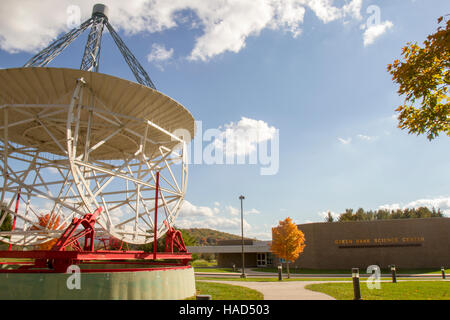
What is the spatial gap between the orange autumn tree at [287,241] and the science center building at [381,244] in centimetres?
1109

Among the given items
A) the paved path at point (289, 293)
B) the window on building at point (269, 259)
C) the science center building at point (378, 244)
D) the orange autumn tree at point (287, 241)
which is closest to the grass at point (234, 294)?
the paved path at point (289, 293)

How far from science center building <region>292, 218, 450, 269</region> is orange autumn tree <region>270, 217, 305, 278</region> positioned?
1109 centimetres

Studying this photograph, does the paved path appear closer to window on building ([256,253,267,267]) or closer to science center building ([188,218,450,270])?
science center building ([188,218,450,270])

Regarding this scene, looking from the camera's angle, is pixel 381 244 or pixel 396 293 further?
pixel 381 244

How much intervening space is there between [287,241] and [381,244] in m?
16.1

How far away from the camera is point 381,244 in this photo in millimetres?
41125

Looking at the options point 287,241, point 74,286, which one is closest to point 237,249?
point 287,241

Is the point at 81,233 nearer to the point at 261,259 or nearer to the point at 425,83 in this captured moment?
the point at 425,83

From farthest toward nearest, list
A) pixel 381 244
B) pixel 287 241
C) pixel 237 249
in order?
pixel 237 249 → pixel 381 244 → pixel 287 241

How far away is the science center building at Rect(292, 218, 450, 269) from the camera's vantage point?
1560 inches

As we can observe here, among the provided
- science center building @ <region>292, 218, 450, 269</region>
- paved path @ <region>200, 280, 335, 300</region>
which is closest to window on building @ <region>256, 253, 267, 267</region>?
science center building @ <region>292, 218, 450, 269</region>
